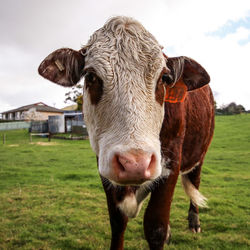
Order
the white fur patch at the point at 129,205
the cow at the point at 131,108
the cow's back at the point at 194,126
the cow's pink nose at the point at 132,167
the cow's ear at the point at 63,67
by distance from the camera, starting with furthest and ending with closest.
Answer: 1. the cow's back at the point at 194,126
2. the white fur patch at the point at 129,205
3. the cow's ear at the point at 63,67
4. the cow at the point at 131,108
5. the cow's pink nose at the point at 132,167

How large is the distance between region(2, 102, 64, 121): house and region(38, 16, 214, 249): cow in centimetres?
4056

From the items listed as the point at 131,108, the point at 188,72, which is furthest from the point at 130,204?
the point at 188,72

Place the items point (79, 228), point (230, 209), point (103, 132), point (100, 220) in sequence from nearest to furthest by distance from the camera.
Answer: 1. point (103, 132)
2. point (79, 228)
3. point (100, 220)
4. point (230, 209)

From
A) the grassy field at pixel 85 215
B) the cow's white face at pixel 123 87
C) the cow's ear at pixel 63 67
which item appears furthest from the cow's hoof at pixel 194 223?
the cow's ear at pixel 63 67

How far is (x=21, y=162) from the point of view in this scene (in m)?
9.87

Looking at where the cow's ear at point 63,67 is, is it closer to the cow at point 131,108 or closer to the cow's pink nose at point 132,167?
the cow at point 131,108

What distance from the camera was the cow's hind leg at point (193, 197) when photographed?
3662mm

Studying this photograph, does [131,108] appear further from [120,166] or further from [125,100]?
[120,166]

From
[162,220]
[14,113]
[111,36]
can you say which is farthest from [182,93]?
[14,113]

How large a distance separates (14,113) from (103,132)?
7100 cm

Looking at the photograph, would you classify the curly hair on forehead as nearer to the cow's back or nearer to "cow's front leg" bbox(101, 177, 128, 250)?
the cow's back

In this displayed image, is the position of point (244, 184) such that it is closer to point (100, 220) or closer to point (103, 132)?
point (100, 220)

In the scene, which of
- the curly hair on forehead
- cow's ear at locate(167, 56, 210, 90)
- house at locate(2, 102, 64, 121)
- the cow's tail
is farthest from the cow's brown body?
house at locate(2, 102, 64, 121)

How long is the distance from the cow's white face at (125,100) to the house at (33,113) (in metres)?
40.9
